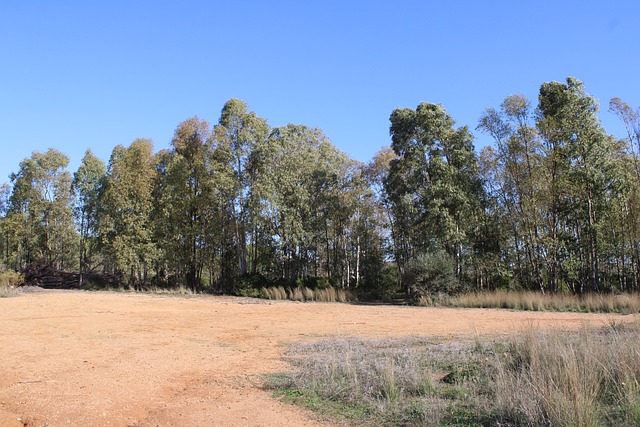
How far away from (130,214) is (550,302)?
3045cm

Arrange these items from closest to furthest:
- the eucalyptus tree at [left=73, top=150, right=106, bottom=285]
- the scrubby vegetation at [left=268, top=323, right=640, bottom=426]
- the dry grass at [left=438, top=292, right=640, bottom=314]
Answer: the scrubby vegetation at [left=268, top=323, right=640, bottom=426], the dry grass at [left=438, top=292, right=640, bottom=314], the eucalyptus tree at [left=73, top=150, right=106, bottom=285]

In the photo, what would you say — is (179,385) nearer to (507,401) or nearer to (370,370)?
(370,370)

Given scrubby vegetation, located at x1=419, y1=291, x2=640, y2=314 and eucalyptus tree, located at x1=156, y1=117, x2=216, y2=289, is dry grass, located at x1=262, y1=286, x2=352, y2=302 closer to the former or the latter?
scrubby vegetation, located at x1=419, y1=291, x2=640, y2=314

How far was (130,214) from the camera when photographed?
3675cm

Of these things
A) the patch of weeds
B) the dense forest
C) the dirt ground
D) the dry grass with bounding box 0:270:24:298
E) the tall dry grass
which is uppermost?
the dense forest

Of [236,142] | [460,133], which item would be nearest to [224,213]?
[236,142]

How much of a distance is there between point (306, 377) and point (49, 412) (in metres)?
3.49

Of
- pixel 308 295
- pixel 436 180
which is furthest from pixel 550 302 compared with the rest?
pixel 308 295

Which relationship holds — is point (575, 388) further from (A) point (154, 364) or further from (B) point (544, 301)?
(B) point (544, 301)

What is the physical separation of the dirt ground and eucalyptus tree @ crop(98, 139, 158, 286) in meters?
19.0

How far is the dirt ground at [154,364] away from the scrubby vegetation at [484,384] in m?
0.78

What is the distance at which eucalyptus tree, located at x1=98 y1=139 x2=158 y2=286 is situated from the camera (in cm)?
3572

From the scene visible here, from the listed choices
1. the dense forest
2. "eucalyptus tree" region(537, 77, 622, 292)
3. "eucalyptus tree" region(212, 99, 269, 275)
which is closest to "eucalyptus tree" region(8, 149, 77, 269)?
the dense forest

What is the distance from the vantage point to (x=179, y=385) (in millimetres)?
7164
